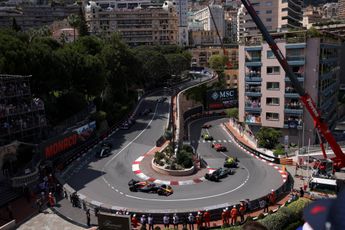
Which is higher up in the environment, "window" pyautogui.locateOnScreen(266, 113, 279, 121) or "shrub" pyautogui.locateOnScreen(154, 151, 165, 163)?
"window" pyautogui.locateOnScreen(266, 113, 279, 121)

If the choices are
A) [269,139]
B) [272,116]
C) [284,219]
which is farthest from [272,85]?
[284,219]

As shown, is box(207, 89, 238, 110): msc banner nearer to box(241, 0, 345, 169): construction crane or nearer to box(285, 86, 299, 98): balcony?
box(285, 86, 299, 98): balcony

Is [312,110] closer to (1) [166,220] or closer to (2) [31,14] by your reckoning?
(1) [166,220]

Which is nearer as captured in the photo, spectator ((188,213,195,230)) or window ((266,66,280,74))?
spectator ((188,213,195,230))

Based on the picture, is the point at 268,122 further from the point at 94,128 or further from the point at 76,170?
the point at 76,170

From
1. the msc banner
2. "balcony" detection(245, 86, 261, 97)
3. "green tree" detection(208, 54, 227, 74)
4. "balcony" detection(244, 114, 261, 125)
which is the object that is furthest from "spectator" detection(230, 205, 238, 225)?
"green tree" detection(208, 54, 227, 74)

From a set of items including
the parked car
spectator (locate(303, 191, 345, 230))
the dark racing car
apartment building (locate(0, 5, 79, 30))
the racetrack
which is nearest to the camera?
spectator (locate(303, 191, 345, 230))

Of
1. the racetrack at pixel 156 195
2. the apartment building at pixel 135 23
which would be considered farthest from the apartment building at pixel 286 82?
the apartment building at pixel 135 23
